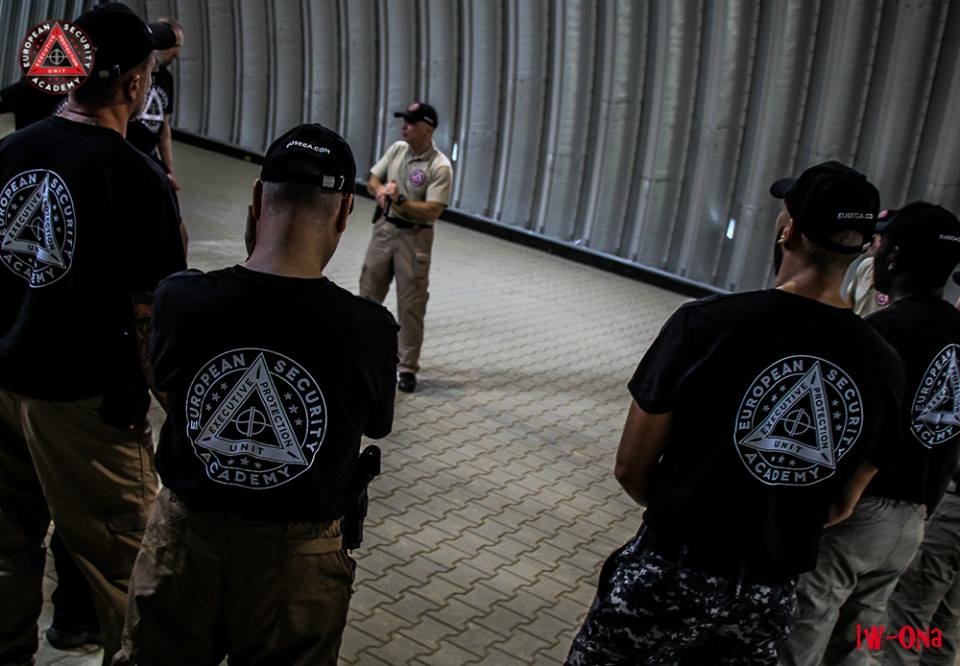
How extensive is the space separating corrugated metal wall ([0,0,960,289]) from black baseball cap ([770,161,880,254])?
7.54 m

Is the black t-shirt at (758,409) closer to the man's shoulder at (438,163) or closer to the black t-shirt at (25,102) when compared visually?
the black t-shirt at (25,102)

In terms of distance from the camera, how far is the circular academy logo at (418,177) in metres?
7.27

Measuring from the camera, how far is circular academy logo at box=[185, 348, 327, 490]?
8.30ft

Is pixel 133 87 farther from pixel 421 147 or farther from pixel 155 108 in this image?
pixel 155 108

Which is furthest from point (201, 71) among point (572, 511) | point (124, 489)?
point (124, 489)

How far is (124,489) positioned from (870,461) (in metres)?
2.40

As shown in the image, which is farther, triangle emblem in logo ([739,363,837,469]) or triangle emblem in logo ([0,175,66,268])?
triangle emblem in logo ([0,175,66,268])

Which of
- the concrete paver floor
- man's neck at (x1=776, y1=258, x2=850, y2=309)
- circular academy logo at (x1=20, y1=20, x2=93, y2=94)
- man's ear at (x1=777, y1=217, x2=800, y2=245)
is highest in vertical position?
circular academy logo at (x1=20, y1=20, x2=93, y2=94)

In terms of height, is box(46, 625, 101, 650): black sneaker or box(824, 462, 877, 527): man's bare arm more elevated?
box(824, 462, 877, 527): man's bare arm

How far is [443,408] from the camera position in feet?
23.6

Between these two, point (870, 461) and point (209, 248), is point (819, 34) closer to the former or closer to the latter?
point (209, 248)

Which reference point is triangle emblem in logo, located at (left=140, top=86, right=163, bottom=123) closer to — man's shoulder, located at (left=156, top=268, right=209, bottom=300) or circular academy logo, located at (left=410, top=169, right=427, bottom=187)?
circular academy logo, located at (left=410, top=169, right=427, bottom=187)

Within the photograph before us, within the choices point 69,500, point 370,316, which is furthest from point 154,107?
point 370,316

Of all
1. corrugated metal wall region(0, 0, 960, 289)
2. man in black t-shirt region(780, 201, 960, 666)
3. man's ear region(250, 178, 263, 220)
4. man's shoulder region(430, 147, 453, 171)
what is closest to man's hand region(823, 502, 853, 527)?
man in black t-shirt region(780, 201, 960, 666)
